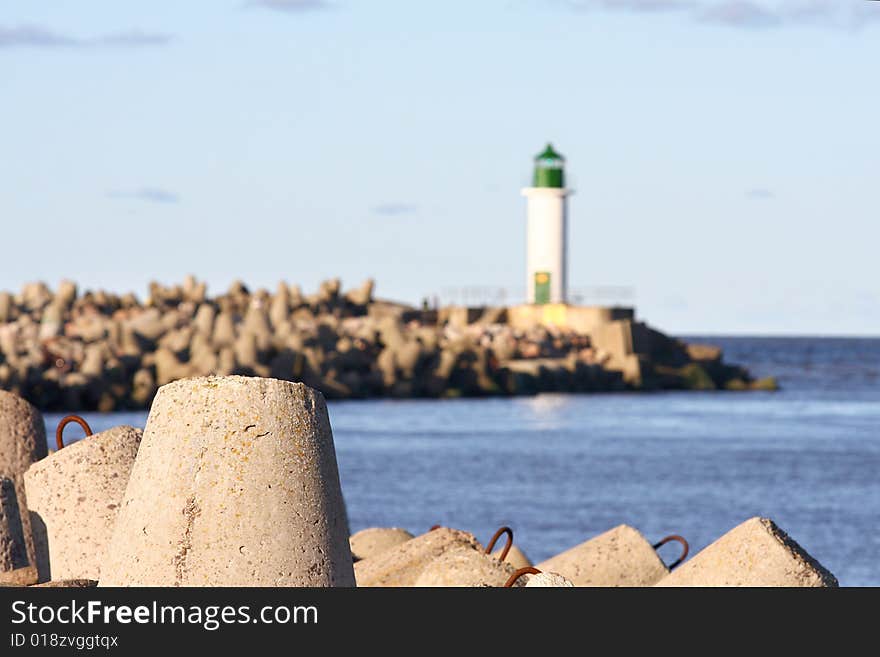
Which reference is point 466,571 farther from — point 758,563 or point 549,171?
point 549,171

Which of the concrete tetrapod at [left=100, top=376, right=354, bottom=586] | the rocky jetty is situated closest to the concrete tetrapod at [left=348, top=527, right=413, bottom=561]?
the concrete tetrapod at [left=100, top=376, right=354, bottom=586]

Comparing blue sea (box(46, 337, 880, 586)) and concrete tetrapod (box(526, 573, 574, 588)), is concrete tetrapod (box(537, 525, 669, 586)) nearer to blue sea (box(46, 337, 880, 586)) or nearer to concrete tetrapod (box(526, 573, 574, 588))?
concrete tetrapod (box(526, 573, 574, 588))

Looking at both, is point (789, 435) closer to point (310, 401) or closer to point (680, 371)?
point (680, 371)

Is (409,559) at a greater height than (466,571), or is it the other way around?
(466,571)

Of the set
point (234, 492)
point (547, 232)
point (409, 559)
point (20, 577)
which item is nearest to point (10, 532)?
point (20, 577)

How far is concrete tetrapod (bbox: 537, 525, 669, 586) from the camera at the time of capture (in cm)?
755

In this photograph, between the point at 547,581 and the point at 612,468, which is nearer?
the point at 547,581

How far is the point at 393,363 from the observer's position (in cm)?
4512

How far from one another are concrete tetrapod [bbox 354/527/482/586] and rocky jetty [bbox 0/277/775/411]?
91.6ft

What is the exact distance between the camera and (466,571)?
20.3 ft

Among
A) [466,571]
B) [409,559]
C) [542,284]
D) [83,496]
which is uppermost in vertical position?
[83,496]

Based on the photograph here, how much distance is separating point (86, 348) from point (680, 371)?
24995 millimetres

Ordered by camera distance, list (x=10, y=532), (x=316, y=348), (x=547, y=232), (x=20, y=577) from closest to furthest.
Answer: (x=20, y=577)
(x=10, y=532)
(x=316, y=348)
(x=547, y=232)

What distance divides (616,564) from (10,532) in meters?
2.75
